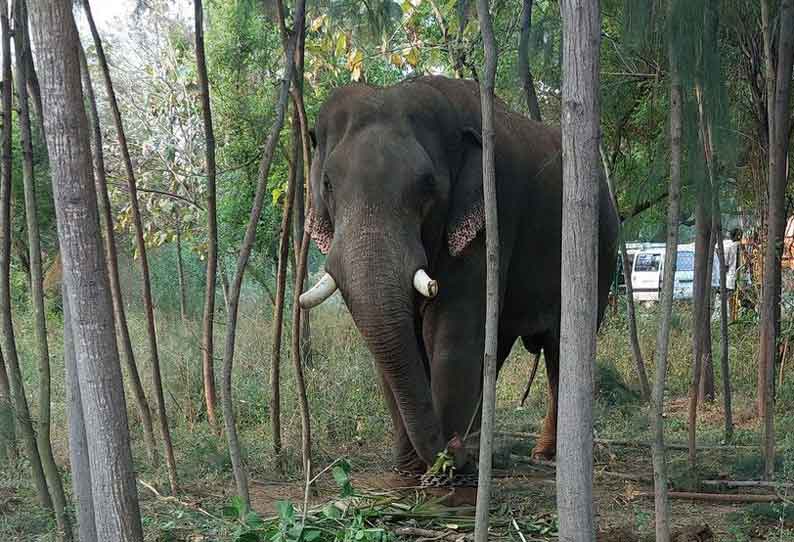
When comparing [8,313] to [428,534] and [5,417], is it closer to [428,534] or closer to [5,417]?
[5,417]

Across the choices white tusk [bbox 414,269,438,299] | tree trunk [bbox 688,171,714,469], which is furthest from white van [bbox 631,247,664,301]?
white tusk [bbox 414,269,438,299]

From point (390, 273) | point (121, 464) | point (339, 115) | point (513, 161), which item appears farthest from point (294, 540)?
point (513, 161)

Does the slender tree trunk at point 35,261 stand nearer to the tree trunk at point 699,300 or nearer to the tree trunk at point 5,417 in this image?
the tree trunk at point 5,417

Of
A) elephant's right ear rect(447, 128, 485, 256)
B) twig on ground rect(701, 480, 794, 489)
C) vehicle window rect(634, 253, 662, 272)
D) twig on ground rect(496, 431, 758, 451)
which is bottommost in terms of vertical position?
twig on ground rect(701, 480, 794, 489)

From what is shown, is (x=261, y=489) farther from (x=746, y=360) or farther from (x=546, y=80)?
(x=746, y=360)

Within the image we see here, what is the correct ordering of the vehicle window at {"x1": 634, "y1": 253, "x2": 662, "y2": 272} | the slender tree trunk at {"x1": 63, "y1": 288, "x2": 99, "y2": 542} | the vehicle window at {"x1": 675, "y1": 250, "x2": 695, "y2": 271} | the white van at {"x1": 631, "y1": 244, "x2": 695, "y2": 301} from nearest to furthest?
1. the slender tree trunk at {"x1": 63, "y1": 288, "x2": 99, "y2": 542}
2. the white van at {"x1": 631, "y1": 244, "x2": 695, "y2": 301}
3. the vehicle window at {"x1": 675, "y1": 250, "x2": 695, "y2": 271}
4. the vehicle window at {"x1": 634, "y1": 253, "x2": 662, "y2": 272}

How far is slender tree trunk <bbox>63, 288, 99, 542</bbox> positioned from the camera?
4.20 metres

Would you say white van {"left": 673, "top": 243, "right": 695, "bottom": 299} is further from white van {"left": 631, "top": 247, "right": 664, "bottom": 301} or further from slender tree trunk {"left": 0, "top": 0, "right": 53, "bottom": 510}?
slender tree trunk {"left": 0, "top": 0, "right": 53, "bottom": 510}

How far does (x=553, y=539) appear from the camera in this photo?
5.01 metres

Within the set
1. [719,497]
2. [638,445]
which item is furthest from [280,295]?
[638,445]

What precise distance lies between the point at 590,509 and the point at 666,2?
2653mm

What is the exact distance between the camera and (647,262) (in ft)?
80.9

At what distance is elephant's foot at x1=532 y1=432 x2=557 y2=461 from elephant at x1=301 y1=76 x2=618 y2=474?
140 cm

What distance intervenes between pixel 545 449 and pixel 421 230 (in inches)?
109
